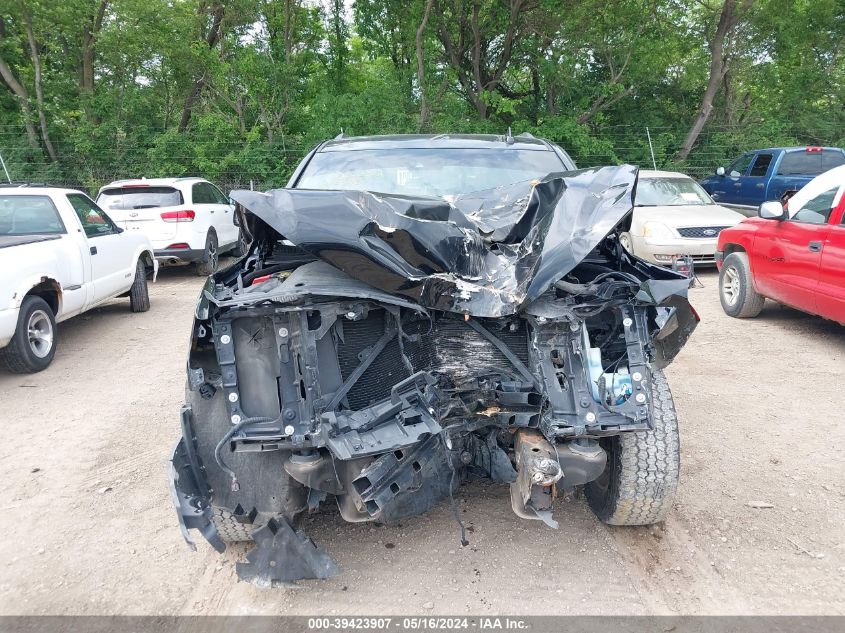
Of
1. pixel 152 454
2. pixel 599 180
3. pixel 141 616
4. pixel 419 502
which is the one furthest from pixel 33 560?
pixel 599 180

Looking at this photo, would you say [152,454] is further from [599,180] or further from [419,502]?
[599,180]

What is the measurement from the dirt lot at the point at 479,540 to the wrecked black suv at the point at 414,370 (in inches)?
11.5

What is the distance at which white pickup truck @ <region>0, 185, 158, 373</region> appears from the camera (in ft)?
18.7

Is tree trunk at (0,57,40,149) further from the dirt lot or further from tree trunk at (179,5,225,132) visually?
the dirt lot

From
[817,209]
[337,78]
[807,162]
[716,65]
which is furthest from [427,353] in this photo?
[337,78]

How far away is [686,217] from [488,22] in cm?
870

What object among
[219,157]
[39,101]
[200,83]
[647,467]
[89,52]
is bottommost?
[647,467]

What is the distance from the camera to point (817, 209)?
6051 millimetres

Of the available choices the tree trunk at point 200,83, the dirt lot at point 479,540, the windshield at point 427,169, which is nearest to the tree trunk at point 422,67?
the tree trunk at point 200,83

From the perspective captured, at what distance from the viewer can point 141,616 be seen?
2.68 metres

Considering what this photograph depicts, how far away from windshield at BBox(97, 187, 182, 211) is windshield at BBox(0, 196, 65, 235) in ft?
11.9

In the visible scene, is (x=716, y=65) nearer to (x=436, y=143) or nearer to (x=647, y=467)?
(x=436, y=143)

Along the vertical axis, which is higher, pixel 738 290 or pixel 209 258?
pixel 209 258

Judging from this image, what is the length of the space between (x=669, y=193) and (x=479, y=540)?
9152mm
